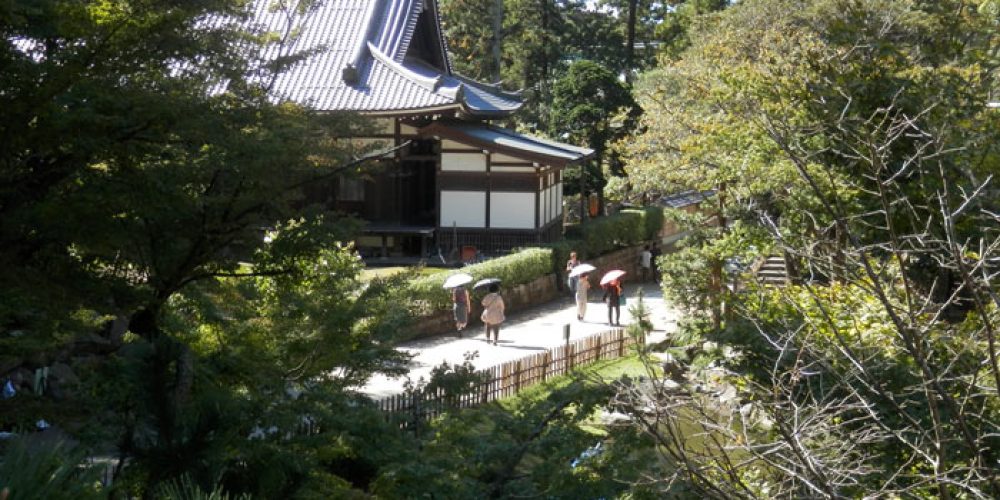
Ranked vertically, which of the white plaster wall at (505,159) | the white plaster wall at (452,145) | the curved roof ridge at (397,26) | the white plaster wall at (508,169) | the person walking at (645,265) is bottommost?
the person walking at (645,265)

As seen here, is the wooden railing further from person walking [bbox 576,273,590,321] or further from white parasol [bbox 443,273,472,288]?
white parasol [bbox 443,273,472,288]

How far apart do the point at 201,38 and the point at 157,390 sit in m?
3.73

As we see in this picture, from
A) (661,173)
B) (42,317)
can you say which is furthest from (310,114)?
(661,173)

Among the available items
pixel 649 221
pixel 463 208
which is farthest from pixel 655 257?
pixel 463 208

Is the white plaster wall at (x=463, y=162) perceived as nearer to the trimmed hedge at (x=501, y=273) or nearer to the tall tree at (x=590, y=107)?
the trimmed hedge at (x=501, y=273)

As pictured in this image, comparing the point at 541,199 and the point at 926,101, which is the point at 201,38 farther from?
the point at 541,199

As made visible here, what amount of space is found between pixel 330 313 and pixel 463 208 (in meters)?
17.1

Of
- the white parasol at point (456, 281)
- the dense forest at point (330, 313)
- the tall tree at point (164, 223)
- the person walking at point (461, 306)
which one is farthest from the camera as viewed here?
the white parasol at point (456, 281)

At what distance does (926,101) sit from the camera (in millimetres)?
10344

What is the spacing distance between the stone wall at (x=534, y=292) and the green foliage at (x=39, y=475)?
16.3 m

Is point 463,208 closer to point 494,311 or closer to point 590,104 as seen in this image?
point 494,311

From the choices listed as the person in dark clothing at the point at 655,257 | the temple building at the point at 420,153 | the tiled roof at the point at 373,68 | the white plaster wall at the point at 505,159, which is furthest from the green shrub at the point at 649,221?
the white plaster wall at the point at 505,159

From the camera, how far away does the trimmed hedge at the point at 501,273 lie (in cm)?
2047

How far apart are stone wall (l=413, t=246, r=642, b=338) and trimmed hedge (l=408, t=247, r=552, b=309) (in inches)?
6.0
